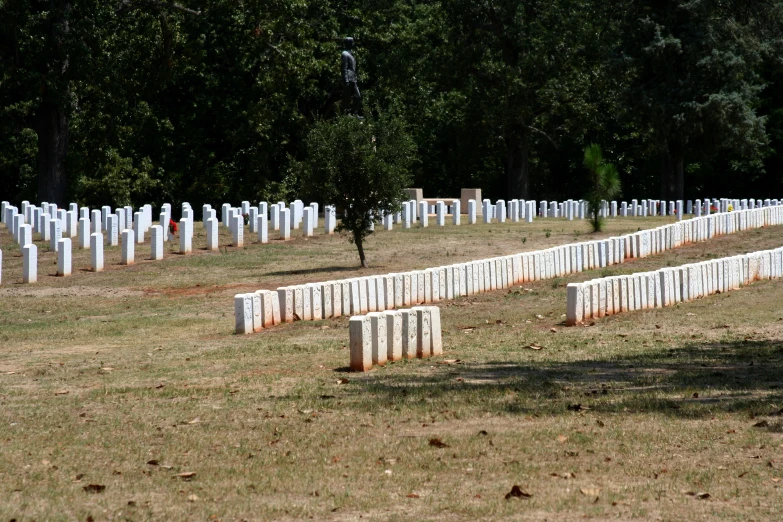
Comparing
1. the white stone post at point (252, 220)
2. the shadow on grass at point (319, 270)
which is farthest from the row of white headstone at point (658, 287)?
the white stone post at point (252, 220)

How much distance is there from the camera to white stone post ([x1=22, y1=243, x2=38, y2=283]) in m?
20.7

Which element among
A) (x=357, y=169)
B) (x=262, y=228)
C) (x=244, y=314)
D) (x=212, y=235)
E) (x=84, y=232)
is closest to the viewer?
(x=244, y=314)

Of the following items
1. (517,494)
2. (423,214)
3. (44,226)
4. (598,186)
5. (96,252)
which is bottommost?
(517,494)

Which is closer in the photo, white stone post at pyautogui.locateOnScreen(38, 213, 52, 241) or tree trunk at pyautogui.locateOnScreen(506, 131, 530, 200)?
white stone post at pyautogui.locateOnScreen(38, 213, 52, 241)

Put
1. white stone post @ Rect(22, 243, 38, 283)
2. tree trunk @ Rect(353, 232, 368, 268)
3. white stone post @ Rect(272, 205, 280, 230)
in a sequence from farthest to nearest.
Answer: white stone post @ Rect(272, 205, 280, 230) < tree trunk @ Rect(353, 232, 368, 268) < white stone post @ Rect(22, 243, 38, 283)

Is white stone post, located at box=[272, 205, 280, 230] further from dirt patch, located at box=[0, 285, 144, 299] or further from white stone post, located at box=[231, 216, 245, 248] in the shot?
dirt patch, located at box=[0, 285, 144, 299]

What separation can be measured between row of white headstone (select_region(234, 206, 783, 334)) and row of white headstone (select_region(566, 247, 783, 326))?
251cm

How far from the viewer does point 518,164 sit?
156ft

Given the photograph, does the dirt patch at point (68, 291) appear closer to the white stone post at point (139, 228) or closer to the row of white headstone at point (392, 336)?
the white stone post at point (139, 228)

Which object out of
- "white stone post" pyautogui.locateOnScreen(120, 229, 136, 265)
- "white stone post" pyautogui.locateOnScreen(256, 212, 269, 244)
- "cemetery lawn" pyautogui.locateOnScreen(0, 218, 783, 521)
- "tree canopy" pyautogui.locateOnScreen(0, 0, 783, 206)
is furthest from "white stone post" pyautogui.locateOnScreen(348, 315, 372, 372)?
Result: "tree canopy" pyautogui.locateOnScreen(0, 0, 783, 206)

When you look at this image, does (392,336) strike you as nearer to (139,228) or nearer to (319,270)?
(319,270)

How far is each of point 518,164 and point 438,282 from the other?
31.3 meters

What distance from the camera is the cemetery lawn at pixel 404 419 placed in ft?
21.5

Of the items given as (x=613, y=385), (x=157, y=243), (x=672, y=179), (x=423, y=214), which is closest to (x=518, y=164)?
(x=672, y=179)
